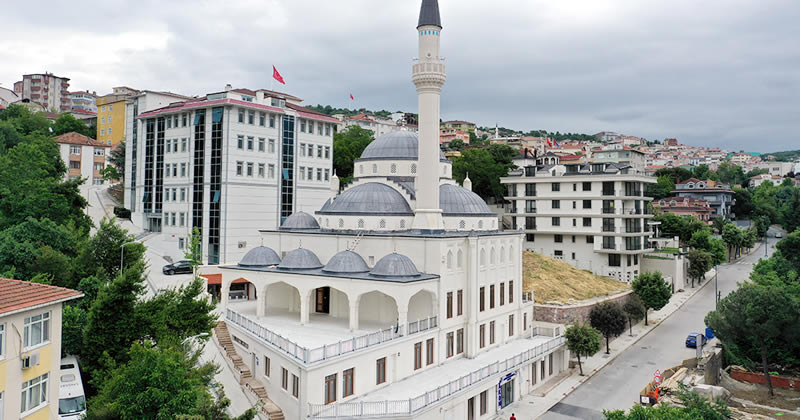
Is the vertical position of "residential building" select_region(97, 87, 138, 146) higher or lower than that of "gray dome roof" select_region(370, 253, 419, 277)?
higher

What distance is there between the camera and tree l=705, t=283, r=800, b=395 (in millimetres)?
29109

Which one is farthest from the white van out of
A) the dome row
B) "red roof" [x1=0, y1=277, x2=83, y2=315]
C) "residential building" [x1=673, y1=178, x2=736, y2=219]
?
"residential building" [x1=673, y1=178, x2=736, y2=219]

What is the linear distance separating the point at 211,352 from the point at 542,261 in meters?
29.7

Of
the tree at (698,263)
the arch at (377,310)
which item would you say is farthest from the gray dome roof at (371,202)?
the tree at (698,263)

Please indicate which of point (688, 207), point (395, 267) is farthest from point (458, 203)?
point (688, 207)

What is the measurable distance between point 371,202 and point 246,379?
1132 cm

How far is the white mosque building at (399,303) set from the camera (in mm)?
21156

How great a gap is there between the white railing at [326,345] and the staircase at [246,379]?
2.68 ft

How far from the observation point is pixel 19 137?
53438 mm

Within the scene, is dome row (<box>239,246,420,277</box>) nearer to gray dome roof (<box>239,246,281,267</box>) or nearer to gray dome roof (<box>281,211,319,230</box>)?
gray dome roof (<box>239,246,281,267</box>)

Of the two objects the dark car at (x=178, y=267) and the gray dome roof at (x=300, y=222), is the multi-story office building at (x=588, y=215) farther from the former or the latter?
the dark car at (x=178, y=267)

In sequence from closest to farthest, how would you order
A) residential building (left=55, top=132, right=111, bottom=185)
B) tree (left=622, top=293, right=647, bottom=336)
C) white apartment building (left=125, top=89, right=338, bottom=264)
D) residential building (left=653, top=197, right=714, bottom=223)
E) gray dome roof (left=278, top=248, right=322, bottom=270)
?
1. gray dome roof (left=278, top=248, right=322, bottom=270)
2. tree (left=622, top=293, right=647, bottom=336)
3. white apartment building (left=125, top=89, right=338, bottom=264)
4. residential building (left=55, top=132, right=111, bottom=185)
5. residential building (left=653, top=197, right=714, bottom=223)

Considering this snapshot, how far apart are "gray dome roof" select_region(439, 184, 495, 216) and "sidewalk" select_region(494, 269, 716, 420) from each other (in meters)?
10.4

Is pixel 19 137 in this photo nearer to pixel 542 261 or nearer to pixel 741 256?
pixel 542 261
